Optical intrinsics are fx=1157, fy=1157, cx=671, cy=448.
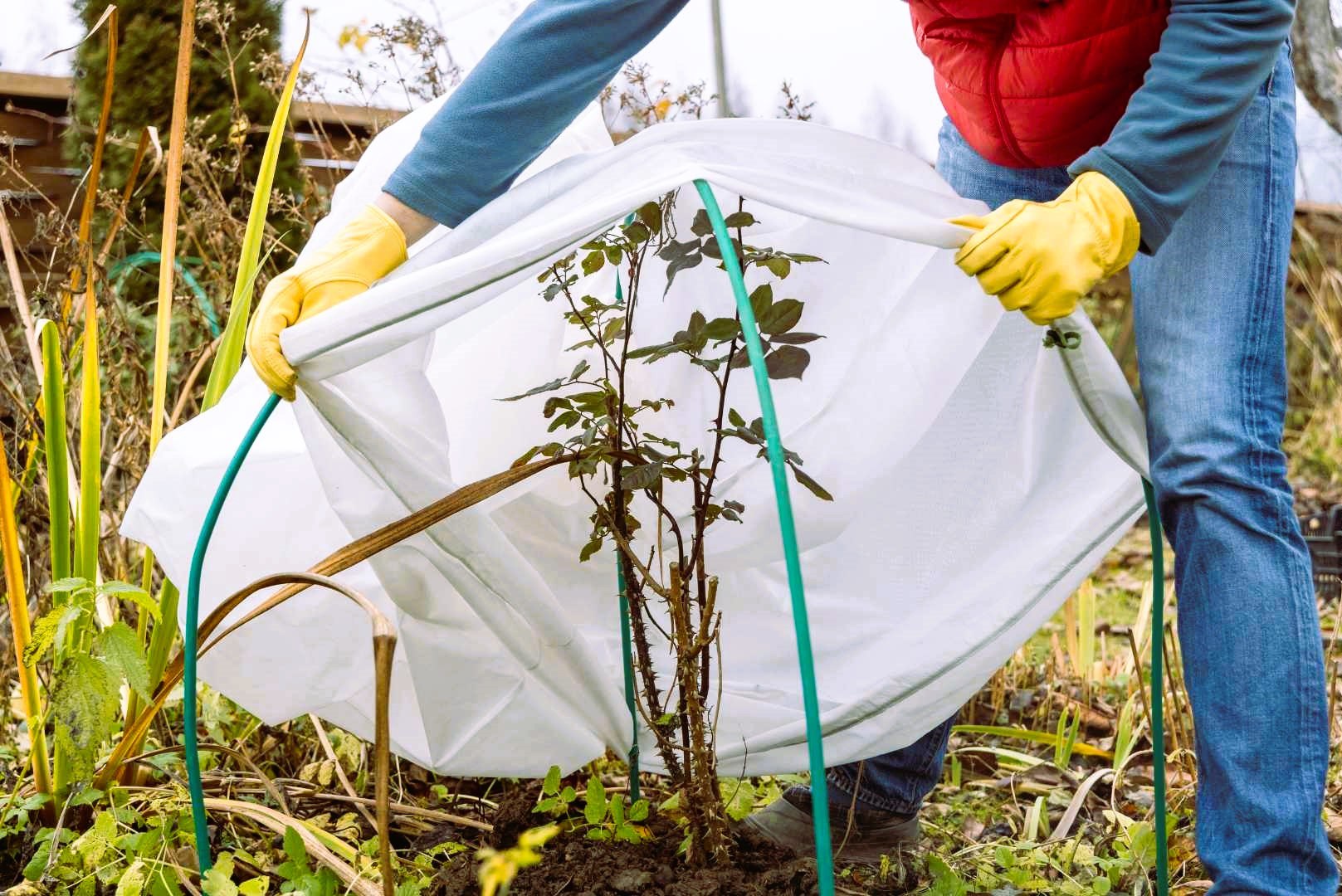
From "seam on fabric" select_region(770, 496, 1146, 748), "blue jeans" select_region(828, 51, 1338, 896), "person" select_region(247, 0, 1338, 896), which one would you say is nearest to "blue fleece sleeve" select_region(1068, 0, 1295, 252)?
"person" select_region(247, 0, 1338, 896)

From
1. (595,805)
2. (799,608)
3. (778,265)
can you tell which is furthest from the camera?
(595,805)

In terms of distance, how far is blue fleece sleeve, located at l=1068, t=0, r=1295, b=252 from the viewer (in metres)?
1.05

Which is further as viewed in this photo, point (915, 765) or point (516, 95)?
point (915, 765)

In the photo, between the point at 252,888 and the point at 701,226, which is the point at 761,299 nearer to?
the point at 701,226

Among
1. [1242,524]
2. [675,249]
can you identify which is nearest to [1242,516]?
[1242,524]

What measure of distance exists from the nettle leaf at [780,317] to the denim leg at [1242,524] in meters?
0.37

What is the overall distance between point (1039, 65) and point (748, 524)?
23.2 inches

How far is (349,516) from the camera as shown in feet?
3.77

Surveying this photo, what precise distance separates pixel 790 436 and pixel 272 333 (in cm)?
59

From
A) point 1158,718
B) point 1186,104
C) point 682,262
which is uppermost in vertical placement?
point 1186,104

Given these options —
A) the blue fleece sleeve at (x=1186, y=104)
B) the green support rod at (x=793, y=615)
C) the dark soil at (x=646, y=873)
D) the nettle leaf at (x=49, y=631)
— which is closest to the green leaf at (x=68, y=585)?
the nettle leaf at (x=49, y=631)

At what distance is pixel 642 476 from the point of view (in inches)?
43.1

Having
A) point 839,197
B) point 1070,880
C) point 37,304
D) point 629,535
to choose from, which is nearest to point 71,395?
point 37,304

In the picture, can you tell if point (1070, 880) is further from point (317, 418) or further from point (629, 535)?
point (317, 418)
